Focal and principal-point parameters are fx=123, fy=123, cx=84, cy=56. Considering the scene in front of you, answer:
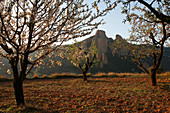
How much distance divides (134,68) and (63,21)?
69.6m

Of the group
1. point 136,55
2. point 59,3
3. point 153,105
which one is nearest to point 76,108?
point 153,105

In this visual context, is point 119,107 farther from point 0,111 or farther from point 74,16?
point 0,111

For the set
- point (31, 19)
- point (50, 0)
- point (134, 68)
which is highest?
point (50, 0)

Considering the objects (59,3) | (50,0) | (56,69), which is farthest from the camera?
(56,69)

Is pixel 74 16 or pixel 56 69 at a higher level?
pixel 74 16

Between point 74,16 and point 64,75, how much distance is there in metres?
19.7

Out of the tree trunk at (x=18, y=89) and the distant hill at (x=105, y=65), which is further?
the distant hill at (x=105, y=65)

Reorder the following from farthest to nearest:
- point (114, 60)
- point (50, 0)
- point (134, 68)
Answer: point (114, 60) < point (134, 68) < point (50, 0)

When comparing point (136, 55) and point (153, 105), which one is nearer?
point (153, 105)

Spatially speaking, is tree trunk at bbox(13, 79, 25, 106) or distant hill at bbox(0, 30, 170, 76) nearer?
tree trunk at bbox(13, 79, 25, 106)

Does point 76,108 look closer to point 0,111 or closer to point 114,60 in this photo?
point 0,111

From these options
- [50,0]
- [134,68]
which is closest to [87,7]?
[50,0]

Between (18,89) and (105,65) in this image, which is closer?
(18,89)

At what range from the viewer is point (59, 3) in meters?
5.25
